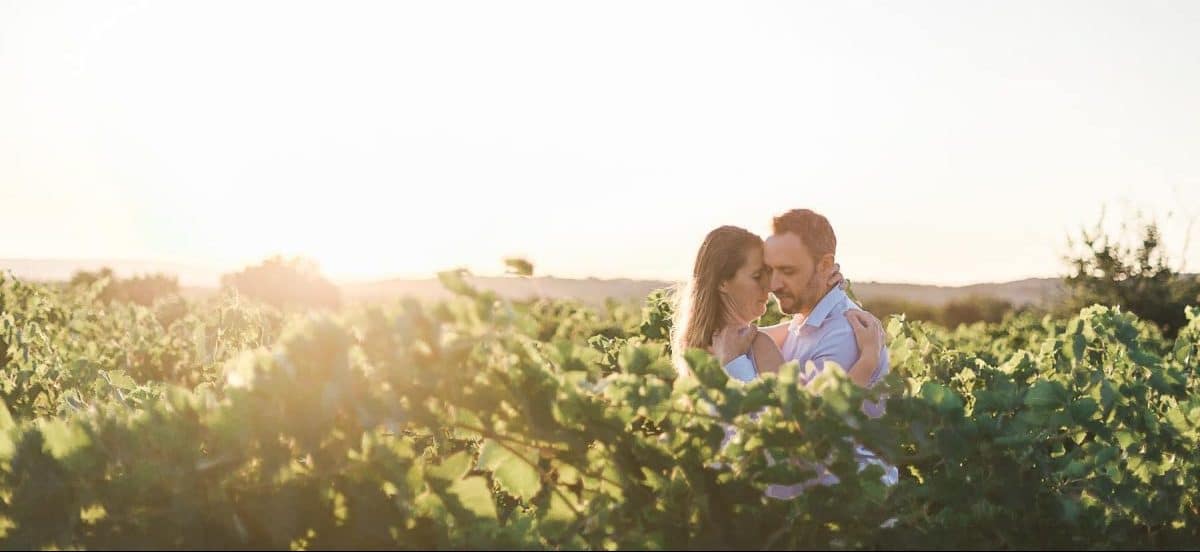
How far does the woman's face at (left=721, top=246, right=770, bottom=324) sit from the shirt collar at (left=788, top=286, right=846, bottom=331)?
0.25 m

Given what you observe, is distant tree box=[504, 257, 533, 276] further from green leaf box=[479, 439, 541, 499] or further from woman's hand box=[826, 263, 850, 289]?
woman's hand box=[826, 263, 850, 289]

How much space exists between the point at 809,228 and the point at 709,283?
517mm

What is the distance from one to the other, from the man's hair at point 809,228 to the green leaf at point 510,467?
2.58 m

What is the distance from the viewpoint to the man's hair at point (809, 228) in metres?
5.10

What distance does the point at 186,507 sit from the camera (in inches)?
101

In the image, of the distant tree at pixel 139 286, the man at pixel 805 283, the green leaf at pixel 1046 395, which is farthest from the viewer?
the distant tree at pixel 139 286

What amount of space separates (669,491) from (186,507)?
1157 mm

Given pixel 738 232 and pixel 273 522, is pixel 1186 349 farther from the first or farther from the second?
pixel 273 522

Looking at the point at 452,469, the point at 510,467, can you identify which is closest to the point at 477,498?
the point at 452,469

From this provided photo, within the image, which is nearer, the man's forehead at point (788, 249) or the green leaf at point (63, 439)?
the green leaf at point (63, 439)

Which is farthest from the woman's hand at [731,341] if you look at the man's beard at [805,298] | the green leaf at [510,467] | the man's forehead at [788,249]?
the green leaf at [510,467]

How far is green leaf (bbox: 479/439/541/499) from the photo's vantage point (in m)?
2.81

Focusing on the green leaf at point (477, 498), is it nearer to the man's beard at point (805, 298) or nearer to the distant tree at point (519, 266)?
the distant tree at point (519, 266)

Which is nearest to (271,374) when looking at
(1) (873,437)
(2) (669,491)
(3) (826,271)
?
(2) (669,491)
